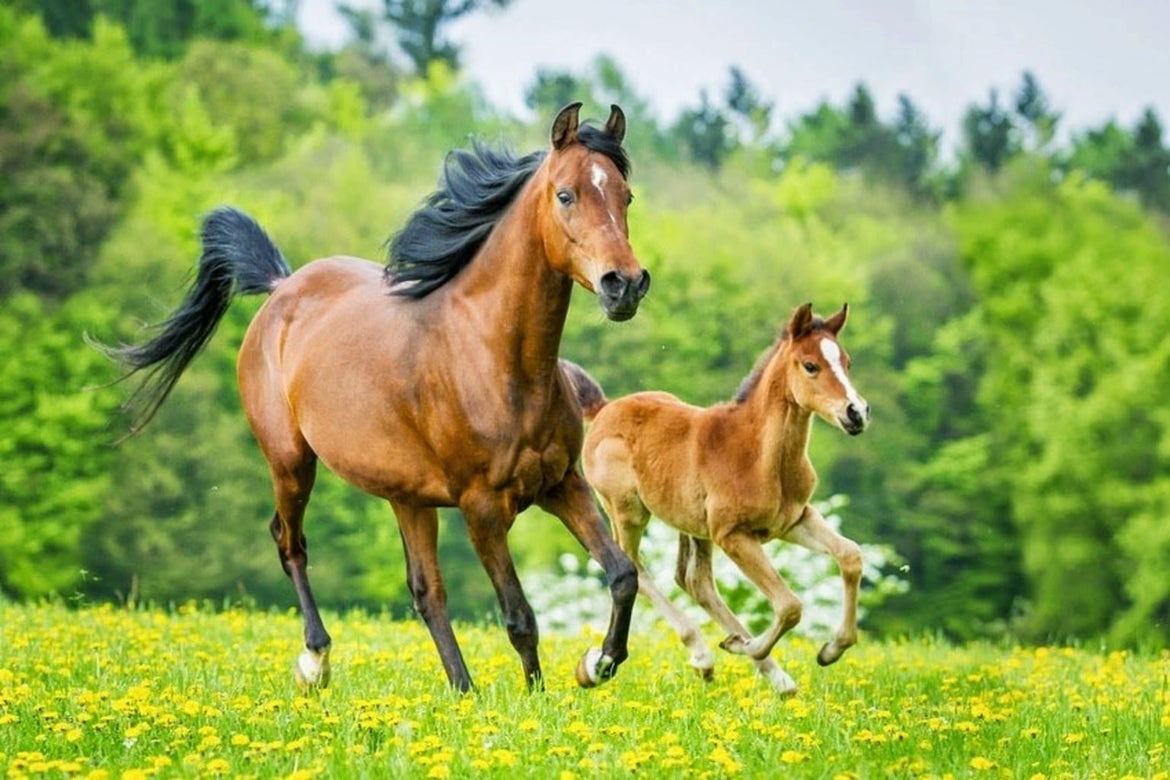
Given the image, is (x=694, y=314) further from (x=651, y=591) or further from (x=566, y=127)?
(x=566, y=127)

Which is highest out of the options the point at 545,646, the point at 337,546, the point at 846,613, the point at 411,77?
the point at 411,77

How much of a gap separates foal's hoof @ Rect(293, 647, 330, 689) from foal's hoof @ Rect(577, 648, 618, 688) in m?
1.36

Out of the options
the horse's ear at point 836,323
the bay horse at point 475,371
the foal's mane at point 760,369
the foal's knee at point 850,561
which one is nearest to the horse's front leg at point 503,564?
the bay horse at point 475,371

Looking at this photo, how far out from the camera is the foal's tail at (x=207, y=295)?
9469mm

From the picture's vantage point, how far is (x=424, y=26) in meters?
62.9

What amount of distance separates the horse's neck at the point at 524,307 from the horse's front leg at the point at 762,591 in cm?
175

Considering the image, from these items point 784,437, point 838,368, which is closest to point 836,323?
point 838,368

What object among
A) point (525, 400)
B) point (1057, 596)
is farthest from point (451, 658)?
point (1057, 596)

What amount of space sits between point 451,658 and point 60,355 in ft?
98.7

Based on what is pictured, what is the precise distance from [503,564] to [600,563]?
1.37ft

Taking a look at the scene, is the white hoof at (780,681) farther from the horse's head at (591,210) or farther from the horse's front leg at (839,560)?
the horse's head at (591,210)

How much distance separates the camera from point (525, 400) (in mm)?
7074

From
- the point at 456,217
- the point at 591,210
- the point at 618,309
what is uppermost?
the point at 591,210

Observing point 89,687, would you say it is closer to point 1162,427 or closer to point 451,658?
point 451,658
